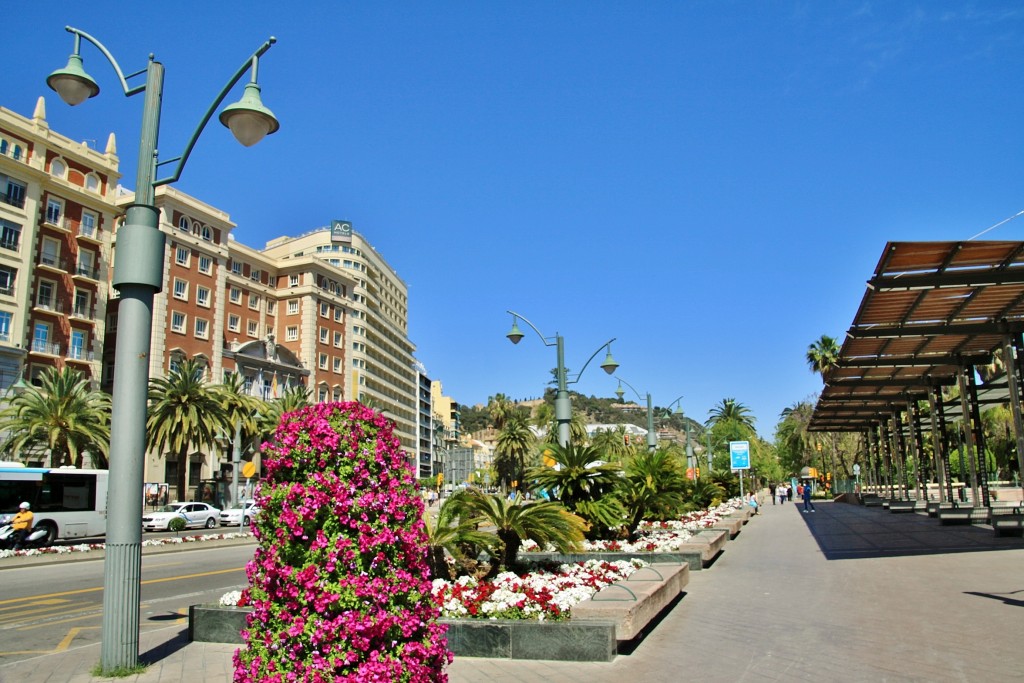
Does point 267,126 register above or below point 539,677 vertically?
above

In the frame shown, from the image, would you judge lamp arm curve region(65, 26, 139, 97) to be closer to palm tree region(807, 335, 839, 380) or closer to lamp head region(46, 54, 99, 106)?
lamp head region(46, 54, 99, 106)

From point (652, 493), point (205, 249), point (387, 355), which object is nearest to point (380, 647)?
point (652, 493)

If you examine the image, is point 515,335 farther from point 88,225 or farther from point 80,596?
point 88,225

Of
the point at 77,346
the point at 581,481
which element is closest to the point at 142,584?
the point at 581,481

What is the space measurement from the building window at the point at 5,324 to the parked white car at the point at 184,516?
12915 mm

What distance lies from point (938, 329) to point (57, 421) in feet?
121

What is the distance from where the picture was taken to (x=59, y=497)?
90.8 ft

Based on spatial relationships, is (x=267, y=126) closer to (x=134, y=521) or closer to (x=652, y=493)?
(x=134, y=521)

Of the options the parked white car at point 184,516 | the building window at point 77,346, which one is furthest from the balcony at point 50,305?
the parked white car at point 184,516

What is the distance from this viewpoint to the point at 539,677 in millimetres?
6680

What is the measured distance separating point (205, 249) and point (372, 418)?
6221 cm

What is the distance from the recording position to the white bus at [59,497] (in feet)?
85.6

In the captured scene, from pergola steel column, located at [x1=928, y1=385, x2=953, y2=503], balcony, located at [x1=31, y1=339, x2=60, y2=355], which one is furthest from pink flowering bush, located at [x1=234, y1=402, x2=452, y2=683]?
balcony, located at [x1=31, y1=339, x2=60, y2=355]

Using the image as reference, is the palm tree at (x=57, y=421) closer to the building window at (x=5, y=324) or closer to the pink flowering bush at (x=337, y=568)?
the building window at (x=5, y=324)
